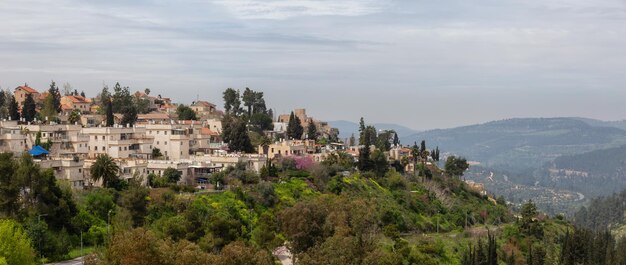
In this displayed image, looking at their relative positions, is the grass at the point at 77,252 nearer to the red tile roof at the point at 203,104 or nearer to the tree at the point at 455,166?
the red tile roof at the point at 203,104

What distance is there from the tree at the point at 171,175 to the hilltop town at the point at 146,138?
16cm

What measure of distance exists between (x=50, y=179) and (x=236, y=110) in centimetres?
5724

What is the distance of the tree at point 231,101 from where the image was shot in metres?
104

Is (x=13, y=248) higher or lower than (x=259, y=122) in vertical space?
lower

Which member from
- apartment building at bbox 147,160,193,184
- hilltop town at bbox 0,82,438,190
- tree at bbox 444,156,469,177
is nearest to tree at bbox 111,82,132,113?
hilltop town at bbox 0,82,438,190

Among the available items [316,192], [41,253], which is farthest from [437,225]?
[41,253]

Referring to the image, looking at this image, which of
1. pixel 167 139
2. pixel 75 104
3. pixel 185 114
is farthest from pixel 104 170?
pixel 185 114

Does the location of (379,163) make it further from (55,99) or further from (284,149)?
(55,99)

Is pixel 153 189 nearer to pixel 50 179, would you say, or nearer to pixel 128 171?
pixel 128 171

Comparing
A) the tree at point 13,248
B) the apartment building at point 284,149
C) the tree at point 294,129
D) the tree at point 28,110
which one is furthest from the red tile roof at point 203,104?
the tree at point 13,248

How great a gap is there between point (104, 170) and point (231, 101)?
46.7m

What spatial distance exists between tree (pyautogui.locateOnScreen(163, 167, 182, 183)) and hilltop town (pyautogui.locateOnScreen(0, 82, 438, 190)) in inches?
6.3

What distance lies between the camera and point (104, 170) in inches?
2322

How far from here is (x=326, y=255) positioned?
39969 millimetres
